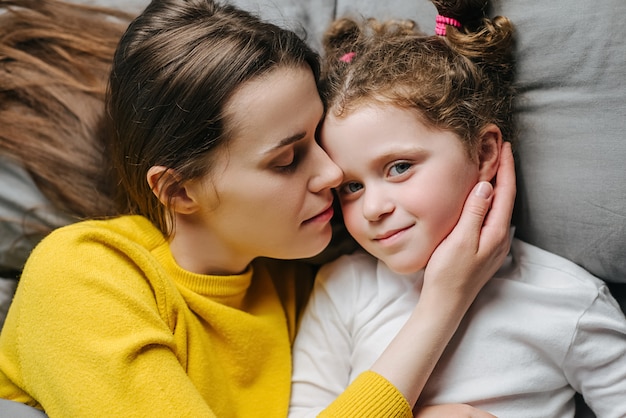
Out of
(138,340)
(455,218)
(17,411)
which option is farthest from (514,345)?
(17,411)

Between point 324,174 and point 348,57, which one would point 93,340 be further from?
point 348,57

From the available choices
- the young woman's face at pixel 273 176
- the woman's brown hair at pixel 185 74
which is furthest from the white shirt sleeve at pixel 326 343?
the woman's brown hair at pixel 185 74

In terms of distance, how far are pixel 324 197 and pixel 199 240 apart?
0.24 meters

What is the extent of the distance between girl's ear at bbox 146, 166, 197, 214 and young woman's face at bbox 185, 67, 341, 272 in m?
0.03

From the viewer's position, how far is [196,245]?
3.81 feet

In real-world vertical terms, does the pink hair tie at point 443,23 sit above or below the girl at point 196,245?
above

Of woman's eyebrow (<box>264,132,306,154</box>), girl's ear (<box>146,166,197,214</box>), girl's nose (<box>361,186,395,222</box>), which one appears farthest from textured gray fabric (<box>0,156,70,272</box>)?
girl's nose (<box>361,186,395,222</box>)

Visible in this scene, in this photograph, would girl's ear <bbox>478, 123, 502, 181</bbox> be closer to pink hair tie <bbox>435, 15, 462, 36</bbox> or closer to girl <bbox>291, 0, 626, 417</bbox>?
girl <bbox>291, 0, 626, 417</bbox>

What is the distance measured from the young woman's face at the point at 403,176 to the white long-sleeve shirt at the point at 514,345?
0.13m

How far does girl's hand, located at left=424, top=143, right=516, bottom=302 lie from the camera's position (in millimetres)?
1081

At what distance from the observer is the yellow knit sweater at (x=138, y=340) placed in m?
0.95

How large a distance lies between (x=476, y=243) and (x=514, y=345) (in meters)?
0.19

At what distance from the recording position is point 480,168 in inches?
44.4

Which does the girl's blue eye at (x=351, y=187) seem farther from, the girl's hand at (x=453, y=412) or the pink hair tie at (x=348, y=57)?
the girl's hand at (x=453, y=412)
